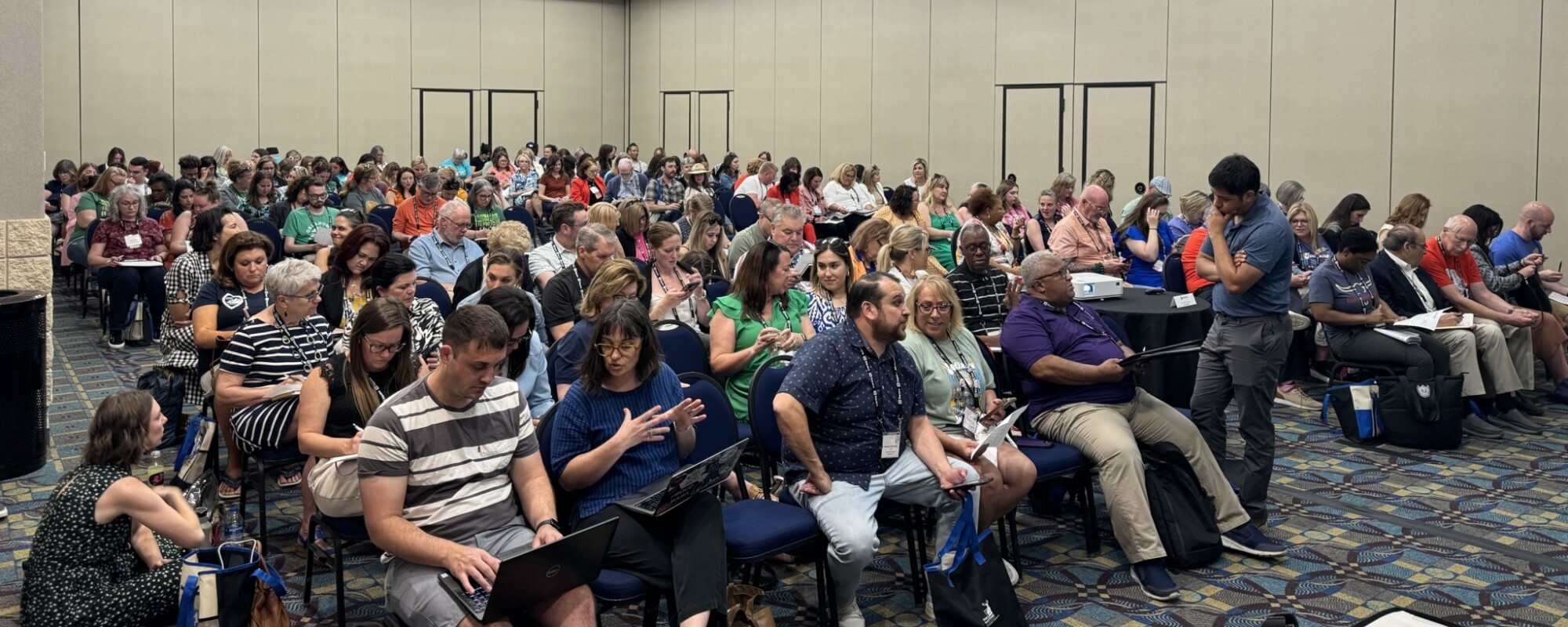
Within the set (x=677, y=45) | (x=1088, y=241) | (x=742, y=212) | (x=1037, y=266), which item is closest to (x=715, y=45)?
(x=677, y=45)

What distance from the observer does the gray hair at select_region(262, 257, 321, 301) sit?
4.71 m

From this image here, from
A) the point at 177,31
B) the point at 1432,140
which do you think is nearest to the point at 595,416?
the point at 1432,140

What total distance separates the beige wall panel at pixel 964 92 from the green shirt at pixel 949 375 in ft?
39.5

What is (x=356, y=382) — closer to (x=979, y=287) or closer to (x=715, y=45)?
(x=979, y=287)

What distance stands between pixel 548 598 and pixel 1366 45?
1144 cm

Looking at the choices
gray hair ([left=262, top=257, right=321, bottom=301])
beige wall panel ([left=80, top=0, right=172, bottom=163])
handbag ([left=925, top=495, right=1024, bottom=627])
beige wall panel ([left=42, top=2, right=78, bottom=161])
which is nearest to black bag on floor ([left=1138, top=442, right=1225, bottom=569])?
handbag ([left=925, top=495, right=1024, bottom=627])

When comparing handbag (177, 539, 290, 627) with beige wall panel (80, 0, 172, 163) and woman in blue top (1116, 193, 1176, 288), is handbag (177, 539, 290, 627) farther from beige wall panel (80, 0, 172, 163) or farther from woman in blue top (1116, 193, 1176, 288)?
beige wall panel (80, 0, 172, 163)

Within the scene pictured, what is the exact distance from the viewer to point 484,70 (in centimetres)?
2180

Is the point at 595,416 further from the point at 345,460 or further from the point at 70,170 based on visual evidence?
the point at 70,170

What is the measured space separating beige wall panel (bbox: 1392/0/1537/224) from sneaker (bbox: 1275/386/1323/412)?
16.3 feet

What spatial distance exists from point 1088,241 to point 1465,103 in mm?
5314

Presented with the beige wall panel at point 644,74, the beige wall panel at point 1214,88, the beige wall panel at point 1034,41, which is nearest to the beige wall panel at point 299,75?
the beige wall panel at point 644,74

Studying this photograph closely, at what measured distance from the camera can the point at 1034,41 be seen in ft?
51.8

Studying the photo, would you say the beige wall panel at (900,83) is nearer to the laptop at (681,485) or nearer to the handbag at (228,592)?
the laptop at (681,485)
